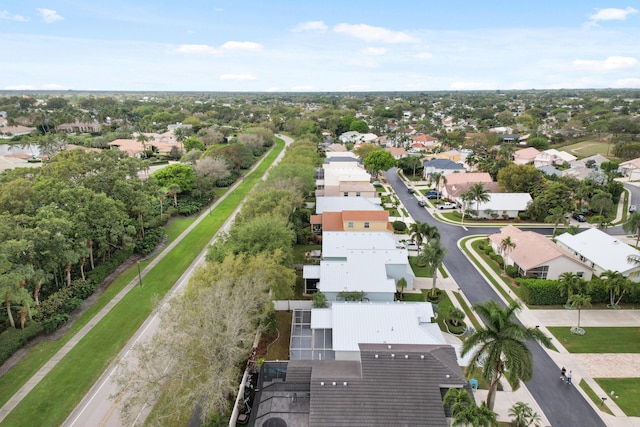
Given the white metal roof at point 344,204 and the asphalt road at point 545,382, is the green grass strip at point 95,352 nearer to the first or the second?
the white metal roof at point 344,204

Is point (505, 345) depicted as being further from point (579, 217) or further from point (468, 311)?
point (579, 217)

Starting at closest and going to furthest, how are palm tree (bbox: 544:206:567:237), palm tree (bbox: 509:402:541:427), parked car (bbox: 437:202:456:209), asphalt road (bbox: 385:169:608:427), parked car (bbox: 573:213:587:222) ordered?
palm tree (bbox: 509:402:541:427) < asphalt road (bbox: 385:169:608:427) < palm tree (bbox: 544:206:567:237) < parked car (bbox: 573:213:587:222) < parked car (bbox: 437:202:456:209)

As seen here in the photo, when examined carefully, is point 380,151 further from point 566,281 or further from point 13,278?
point 13,278

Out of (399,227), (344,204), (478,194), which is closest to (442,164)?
(478,194)

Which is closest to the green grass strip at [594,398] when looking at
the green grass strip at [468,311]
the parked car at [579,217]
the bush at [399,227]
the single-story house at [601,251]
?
the green grass strip at [468,311]

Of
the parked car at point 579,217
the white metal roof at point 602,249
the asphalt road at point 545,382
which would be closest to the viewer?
the asphalt road at point 545,382

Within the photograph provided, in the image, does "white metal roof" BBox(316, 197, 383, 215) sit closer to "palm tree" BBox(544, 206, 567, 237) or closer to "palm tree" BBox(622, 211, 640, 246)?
"palm tree" BBox(544, 206, 567, 237)

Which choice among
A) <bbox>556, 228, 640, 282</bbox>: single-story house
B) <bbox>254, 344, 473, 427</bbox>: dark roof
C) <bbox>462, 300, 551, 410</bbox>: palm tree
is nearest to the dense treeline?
<bbox>254, 344, 473, 427</bbox>: dark roof
